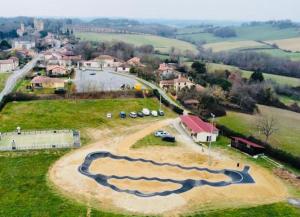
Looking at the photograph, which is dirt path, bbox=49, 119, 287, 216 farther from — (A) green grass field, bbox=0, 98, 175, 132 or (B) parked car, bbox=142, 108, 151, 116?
(B) parked car, bbox=142, 108, 151, 116

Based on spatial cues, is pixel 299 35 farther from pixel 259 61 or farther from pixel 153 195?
pixel 153 195

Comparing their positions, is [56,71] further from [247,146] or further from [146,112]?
[247,146]

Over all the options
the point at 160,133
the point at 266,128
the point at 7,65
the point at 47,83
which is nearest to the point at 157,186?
the point at 160,133

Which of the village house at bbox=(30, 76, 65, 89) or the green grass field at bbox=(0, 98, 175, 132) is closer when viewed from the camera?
the green grass field at bbox=(0, 98, 175, 132)

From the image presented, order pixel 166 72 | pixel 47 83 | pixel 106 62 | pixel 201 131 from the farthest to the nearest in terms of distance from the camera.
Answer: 1. pixel 106 62
2. pixel 166 72
3. pixel 47 83
4. pixel 201 131

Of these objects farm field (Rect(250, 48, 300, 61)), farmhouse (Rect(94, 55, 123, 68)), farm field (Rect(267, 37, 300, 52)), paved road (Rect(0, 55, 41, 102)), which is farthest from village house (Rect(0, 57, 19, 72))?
farm field (Rect(267, 37, 300, 52))
